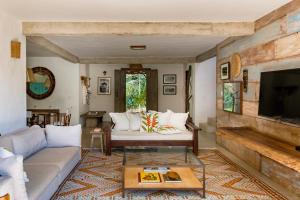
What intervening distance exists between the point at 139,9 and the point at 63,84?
6.43m

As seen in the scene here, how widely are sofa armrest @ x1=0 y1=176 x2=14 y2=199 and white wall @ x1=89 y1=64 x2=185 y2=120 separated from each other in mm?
9711

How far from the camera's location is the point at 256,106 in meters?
4.75

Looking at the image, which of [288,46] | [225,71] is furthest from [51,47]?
[288,46]

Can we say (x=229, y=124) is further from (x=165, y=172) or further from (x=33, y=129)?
(x=33, y=129)

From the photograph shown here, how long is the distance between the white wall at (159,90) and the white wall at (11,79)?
258 inches

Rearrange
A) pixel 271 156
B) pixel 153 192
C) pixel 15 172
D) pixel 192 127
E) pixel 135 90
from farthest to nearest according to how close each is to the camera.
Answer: pixel 135 90 → pixel 192 127 → pixel 153 192 → pixel 271 156 → pixel 15 172

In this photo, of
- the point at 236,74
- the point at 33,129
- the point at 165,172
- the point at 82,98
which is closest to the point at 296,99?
the point at 165,172

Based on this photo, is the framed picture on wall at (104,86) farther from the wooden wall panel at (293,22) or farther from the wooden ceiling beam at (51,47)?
the wooden wall panel at (293,22)

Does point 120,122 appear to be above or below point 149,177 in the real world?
above

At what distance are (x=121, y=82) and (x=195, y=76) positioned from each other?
10.5 feet

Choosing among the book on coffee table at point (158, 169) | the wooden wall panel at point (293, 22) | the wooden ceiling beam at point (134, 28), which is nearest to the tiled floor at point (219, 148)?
the book on coffee table at point (158, 169)

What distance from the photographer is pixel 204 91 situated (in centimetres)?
972

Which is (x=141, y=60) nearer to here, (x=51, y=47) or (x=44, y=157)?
(x=51, y=47)

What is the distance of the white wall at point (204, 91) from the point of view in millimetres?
9664
